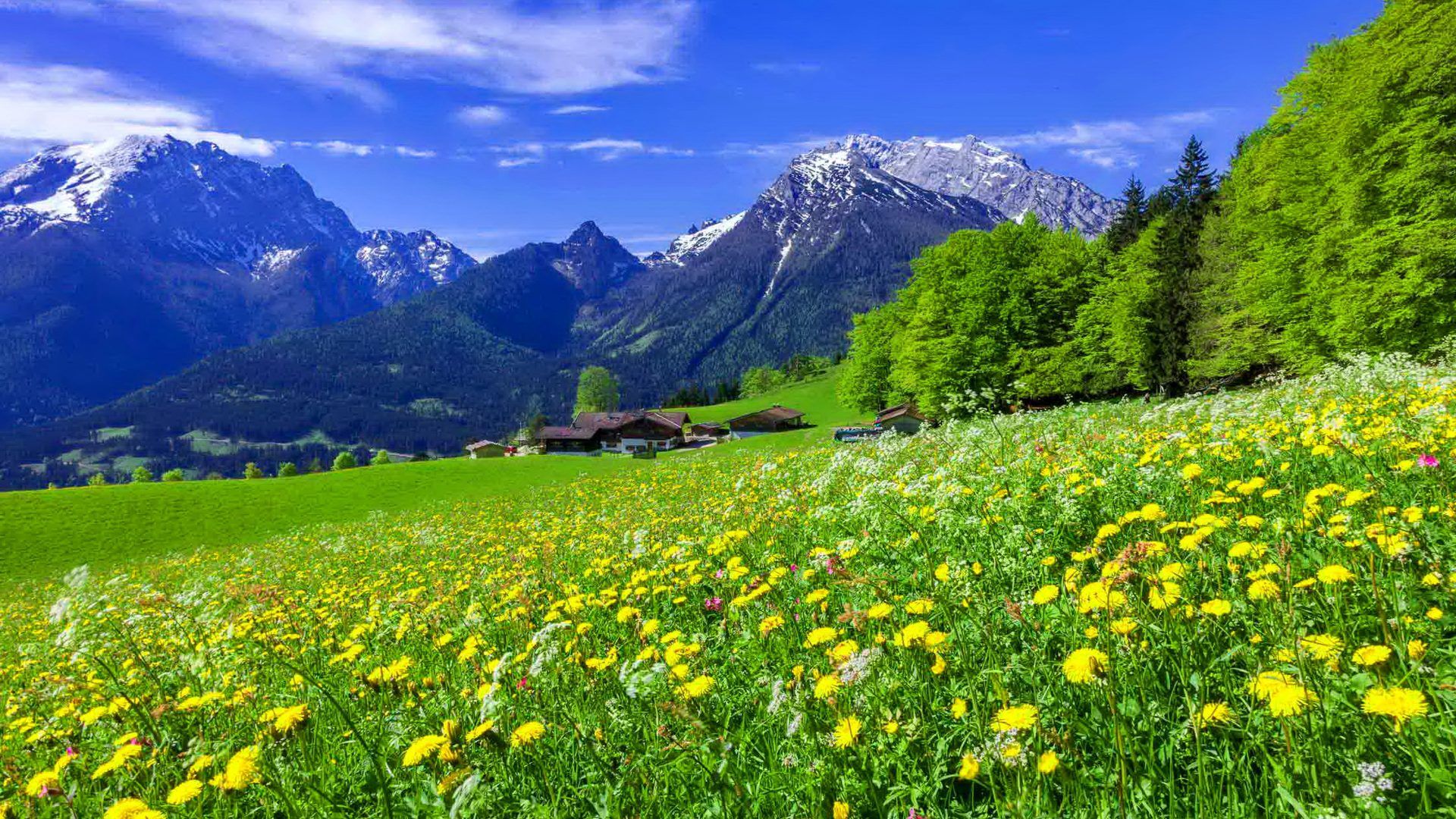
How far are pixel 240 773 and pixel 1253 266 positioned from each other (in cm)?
3605

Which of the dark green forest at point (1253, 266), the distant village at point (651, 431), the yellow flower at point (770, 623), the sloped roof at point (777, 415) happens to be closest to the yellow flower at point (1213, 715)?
the yellow flower at point (770, 623)

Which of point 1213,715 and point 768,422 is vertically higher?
point 1213,715

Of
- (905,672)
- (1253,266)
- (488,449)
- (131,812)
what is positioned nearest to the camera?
(131,812)

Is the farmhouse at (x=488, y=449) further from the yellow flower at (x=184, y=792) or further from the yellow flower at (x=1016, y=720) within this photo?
the yellow flower at (x=1016, y=720)

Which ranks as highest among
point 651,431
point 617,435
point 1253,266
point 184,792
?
point 1253,266

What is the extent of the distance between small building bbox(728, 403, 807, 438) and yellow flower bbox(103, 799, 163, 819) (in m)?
95.4

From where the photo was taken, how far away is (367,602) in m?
7.75

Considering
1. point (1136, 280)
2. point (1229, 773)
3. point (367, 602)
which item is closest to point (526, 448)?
point (1136, 280)

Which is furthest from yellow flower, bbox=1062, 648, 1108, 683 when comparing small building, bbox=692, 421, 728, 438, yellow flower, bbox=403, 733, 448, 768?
small building, bbox=692, 421, 728, 438

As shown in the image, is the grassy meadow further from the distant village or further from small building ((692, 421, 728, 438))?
small building ((692, 421, 728, 438))

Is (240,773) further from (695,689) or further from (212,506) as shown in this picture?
(212,506)

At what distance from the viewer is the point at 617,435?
10794 cm

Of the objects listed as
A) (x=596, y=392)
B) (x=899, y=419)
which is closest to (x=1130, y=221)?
(x=899, y=419)

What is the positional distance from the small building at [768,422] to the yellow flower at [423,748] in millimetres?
95018
